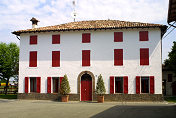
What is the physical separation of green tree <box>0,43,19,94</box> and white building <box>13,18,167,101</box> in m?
12.8

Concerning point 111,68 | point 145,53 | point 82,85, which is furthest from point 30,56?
point 145,53

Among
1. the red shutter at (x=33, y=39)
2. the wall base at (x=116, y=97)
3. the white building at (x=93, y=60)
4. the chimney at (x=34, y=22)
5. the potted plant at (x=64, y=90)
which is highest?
the chimney at (x=34, y=22)

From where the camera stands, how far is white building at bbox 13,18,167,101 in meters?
21.4

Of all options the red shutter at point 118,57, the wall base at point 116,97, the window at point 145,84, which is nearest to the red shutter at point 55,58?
the wall base at point 116,97

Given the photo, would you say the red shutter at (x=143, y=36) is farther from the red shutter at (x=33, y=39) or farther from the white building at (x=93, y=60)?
the red shutter at (x=33, y=39)

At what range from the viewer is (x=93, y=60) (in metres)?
22.2

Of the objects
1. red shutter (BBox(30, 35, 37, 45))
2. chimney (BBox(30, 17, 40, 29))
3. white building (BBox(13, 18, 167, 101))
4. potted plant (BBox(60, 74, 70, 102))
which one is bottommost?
potted plant (BBox(60, 74, 70, 102))

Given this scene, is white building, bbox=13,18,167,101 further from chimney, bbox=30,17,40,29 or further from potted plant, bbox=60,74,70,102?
chimney, bbox=30,17,40,29

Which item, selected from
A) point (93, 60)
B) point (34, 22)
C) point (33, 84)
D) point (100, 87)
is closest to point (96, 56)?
point (93, 60)

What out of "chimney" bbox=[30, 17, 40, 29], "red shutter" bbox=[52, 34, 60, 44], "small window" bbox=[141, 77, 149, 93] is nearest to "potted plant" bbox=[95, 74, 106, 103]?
"small window" bbox=[141, 77, 149, 93]

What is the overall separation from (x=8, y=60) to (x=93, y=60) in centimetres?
1894

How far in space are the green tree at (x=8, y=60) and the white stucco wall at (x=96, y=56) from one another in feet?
42.0

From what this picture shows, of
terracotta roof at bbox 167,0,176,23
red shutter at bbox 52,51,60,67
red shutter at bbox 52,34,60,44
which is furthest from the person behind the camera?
red shutter at bbox 52,34,60,44

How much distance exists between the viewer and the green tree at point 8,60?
115 ft
